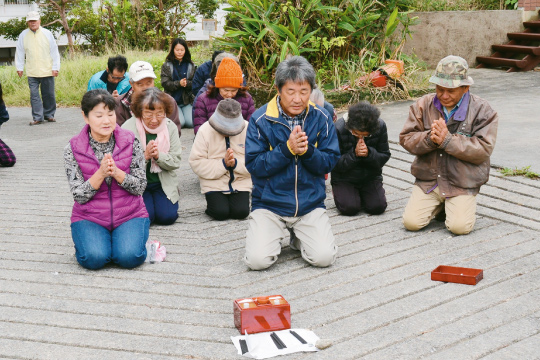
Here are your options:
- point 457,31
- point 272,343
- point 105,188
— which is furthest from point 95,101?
point 457,31

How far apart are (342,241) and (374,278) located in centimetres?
80

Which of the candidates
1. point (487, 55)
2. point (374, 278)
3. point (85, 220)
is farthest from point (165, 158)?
point (487, 55)

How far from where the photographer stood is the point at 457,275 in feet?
13.9

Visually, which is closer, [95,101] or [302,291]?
[302,291]

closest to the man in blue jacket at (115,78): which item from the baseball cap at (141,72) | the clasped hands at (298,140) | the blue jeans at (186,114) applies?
the baseball cap at (141,72)

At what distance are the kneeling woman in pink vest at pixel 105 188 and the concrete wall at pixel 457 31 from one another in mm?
9701

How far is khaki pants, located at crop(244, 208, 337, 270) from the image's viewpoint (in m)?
4.59

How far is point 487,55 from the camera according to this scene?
1370 cm

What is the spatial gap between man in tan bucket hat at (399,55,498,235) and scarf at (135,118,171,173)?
2065 mm

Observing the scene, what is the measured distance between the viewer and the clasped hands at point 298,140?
4.39 metres

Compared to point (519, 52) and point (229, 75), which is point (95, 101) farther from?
point (519, 52)

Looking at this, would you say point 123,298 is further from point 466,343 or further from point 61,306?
point 466,343

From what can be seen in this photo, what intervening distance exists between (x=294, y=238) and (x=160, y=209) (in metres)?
1.35

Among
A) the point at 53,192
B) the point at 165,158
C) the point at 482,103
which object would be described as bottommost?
the point at 53,192
